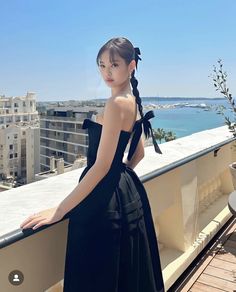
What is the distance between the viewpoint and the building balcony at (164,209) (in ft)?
3.00

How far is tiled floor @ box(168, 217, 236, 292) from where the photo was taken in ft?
5.51

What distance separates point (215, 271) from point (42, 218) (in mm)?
1337

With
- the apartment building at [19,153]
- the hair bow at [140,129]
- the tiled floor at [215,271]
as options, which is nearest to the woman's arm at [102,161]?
the hair bow at [140,129]

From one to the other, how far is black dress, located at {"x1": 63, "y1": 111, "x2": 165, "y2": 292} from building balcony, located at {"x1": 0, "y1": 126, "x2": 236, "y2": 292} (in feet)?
0.40

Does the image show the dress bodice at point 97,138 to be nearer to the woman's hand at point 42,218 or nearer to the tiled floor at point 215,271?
the woman's hand at point 42,218

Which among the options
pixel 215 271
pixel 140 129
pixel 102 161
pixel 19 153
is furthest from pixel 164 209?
pixel 19 153

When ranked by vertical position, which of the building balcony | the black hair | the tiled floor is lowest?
the tiled floor

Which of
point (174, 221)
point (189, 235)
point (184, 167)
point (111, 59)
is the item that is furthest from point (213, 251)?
point (111, 59)

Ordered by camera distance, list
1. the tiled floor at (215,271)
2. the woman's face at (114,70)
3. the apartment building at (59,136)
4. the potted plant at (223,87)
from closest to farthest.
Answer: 1. the woman's face at (114,70)
2. the tiled floor at (215,271)
3. the potted plant at (223,87)
4. the apartment building at (59,136)

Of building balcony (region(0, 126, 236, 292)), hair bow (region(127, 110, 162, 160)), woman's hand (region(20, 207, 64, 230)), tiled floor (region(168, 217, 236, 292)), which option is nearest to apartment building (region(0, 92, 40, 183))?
building balcony (region(0, 126, 236, 292))

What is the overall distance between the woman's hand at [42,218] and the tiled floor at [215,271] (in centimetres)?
110

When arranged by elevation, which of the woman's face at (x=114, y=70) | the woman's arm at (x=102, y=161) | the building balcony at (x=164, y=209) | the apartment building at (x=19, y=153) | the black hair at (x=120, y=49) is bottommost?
the apartment building at (x=19, y=153)

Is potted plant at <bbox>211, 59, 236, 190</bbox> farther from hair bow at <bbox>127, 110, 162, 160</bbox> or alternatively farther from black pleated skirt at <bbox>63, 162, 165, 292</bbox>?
black pleated skirt at <bbox>63, 162, 165, 292</bbox>

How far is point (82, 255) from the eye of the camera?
2.88ft
